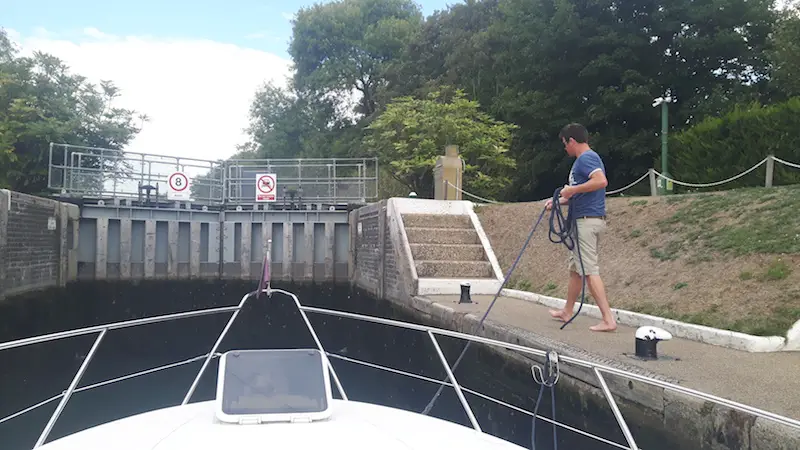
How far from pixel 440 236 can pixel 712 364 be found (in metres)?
6.82

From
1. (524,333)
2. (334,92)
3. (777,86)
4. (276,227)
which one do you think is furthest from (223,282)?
(334,92)

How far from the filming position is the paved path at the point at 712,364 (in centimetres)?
326

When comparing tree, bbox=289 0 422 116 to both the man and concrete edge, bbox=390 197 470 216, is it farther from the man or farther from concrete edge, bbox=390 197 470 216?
the man

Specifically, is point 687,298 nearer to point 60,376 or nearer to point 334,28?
point 60,376

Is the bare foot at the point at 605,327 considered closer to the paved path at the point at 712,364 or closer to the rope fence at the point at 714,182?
the paved path at the point at 712,364

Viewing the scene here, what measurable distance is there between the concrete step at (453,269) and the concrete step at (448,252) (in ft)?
0.85

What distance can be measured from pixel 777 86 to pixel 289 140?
86.0ft

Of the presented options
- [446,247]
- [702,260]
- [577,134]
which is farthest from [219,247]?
[577,134]

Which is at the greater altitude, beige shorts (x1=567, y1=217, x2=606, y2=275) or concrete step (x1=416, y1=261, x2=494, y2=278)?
beige shorts (x1=567, y1=217, x2=606, y2=275)

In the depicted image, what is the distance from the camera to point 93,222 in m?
15.5

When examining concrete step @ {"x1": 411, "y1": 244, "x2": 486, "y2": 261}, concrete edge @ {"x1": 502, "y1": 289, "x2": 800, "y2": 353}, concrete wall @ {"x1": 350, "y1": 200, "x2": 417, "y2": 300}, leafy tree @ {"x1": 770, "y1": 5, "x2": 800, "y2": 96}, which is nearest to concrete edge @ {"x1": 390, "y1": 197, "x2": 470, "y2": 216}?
concrete wall @ {"x1": 350, "y1": 200, "x2": 417, "y2": 300}

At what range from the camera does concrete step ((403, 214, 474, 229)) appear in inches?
432

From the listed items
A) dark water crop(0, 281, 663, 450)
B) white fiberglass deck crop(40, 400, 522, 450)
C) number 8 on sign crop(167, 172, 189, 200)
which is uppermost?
number 8 on sign crop(167, 172, 189, 200)

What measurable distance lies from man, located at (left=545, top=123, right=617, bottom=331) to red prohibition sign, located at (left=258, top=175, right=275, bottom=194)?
13467 mm
